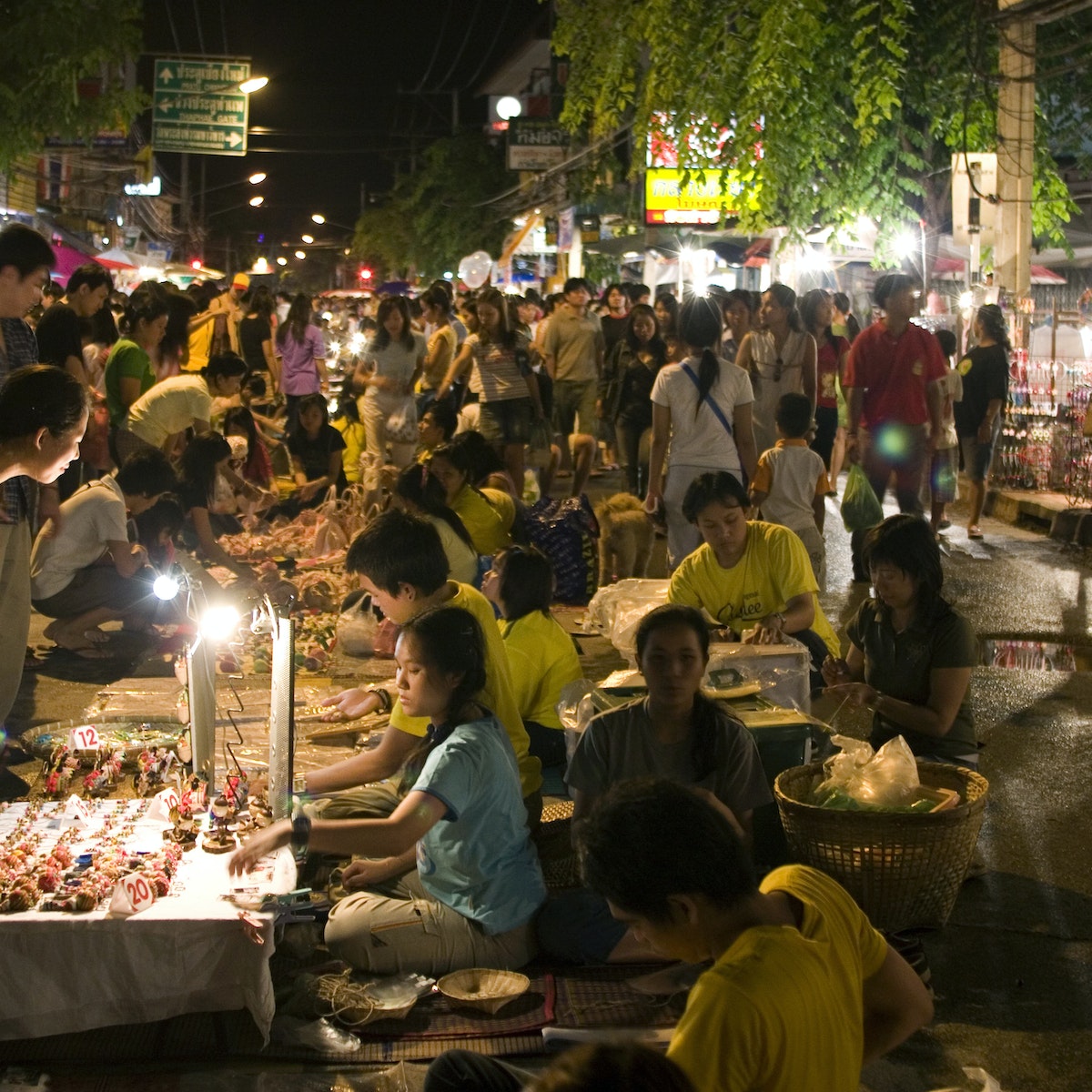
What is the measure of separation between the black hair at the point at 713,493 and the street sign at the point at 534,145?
23.8 m

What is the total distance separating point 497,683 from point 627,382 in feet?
25.9

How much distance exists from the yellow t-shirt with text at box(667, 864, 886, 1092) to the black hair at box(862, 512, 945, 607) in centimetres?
260

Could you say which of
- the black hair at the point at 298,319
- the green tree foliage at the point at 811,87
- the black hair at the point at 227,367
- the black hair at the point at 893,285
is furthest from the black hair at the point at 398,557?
the black hair at the point at 298,319

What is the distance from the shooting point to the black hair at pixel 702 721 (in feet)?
14.5

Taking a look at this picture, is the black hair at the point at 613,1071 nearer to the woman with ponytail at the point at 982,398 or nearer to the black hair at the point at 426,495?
the black hair at the point at 426,495

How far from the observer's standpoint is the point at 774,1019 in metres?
2.37

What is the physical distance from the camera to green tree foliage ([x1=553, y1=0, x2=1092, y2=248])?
13812 millimetres

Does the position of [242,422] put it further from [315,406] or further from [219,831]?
[219,831]

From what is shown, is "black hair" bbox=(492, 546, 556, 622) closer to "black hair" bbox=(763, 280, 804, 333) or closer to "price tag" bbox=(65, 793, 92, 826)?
"price tag" bbox=(65, 793, 92, 826)

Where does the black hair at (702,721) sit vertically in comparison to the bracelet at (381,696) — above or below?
above

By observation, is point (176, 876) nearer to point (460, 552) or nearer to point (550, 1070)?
point (550, 1070)

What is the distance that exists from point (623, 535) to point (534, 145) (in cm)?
2118

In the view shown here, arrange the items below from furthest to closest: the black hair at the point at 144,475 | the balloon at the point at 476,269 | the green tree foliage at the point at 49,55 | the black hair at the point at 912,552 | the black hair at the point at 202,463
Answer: the balloon at the point at 476,269, the green tree foliage at the point at 49,55, the black hair at the point at 202,463, the black hair at the point at 144,475, the black hair at the point at 912,552

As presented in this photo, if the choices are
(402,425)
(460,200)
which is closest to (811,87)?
(402,425)
